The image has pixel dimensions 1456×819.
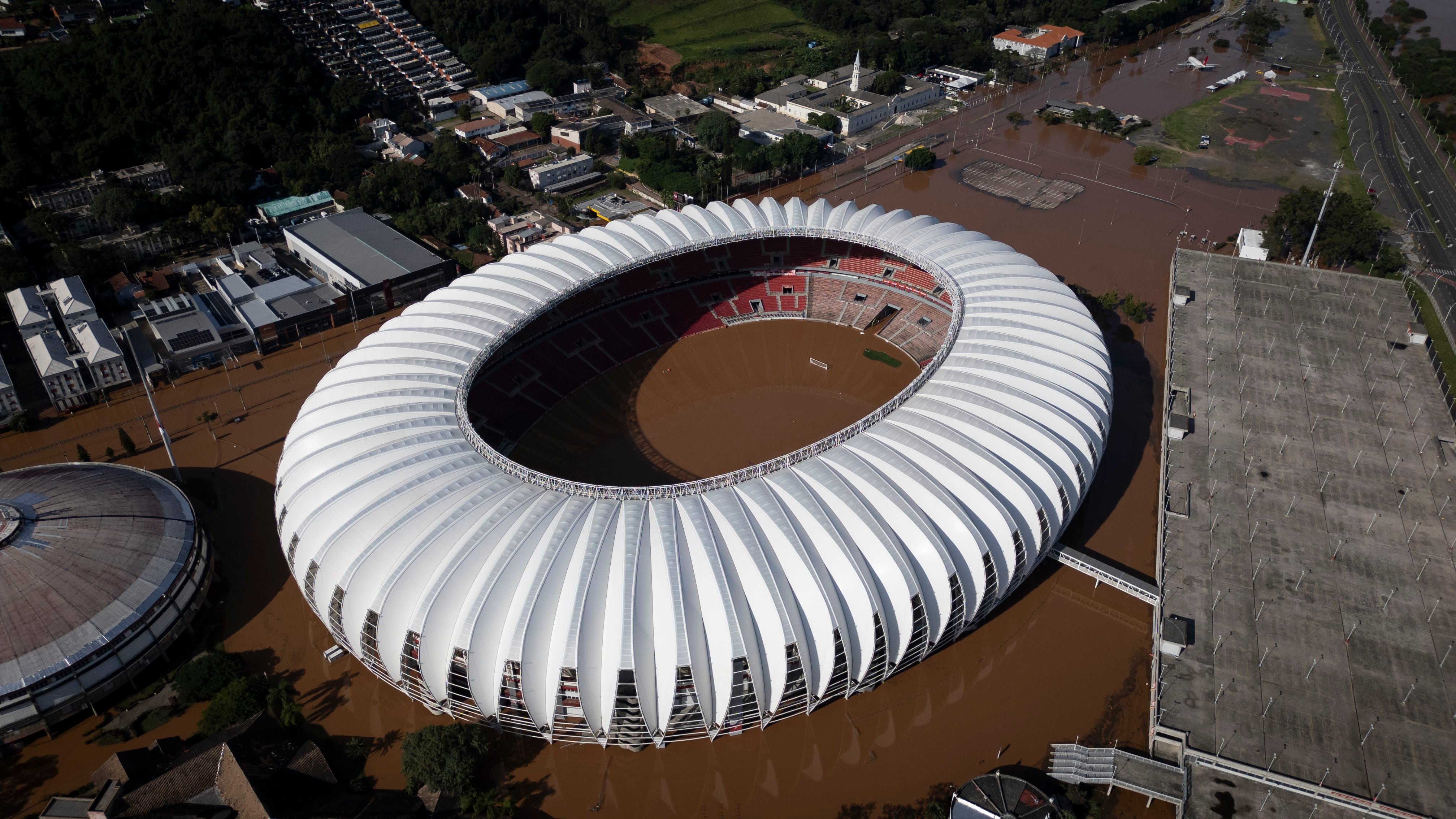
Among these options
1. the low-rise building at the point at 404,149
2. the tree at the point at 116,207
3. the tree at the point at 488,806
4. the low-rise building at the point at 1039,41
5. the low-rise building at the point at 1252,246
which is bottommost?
the tree at the point at 488,806

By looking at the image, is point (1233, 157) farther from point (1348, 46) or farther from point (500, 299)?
point (500, 299)

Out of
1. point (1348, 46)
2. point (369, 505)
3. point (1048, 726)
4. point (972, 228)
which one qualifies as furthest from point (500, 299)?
point (1348, 46)

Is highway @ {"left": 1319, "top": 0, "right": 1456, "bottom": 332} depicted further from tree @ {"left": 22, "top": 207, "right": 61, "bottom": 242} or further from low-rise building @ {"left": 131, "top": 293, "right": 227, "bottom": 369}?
tree @ {"left": 22, "top": 207, "right": 61, "bottom": 242}

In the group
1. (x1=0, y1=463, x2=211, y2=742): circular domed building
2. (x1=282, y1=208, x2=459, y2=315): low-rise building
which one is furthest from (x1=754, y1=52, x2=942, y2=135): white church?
(x1=0, y1=463, x2=211, y2=742): circular domed building

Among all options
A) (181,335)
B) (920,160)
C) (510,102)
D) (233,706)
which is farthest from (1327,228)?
(181,335)

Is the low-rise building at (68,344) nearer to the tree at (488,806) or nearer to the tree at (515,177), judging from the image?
the tree at (515,177)

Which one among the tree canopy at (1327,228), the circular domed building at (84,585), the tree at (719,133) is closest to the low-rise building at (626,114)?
the tree at (719,133)

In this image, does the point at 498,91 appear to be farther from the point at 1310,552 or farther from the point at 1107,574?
the point at 1310,552
